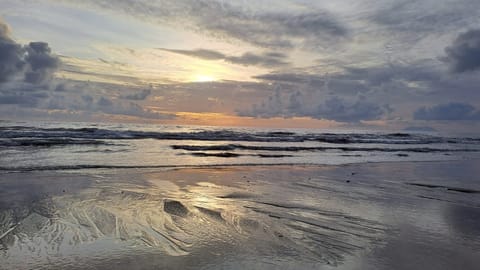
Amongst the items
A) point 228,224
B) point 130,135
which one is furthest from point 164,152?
point 130,135

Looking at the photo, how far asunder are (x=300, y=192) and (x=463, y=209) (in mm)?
4286

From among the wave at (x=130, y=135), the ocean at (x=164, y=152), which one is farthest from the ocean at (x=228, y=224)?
the wave at (x=130, y=135)

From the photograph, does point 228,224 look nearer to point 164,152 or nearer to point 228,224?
point 228,224

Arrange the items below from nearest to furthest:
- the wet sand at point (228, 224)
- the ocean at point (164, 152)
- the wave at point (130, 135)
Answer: the wet sand at point (228, 224)
the ocean at point (164, 152)
the wave at point (130, 135)

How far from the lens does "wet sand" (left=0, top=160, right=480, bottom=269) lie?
5285 millimetres

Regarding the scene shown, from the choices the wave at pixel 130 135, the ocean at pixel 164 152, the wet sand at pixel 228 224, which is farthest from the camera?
the wave at pixel 130 135

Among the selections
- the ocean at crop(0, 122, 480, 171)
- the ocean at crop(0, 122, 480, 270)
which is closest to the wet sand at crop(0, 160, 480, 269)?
the ocean at crop(0, 122, 480, 270)

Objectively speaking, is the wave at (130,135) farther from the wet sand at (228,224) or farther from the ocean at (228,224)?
the wet sand at (228,224)

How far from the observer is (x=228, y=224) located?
729 cm

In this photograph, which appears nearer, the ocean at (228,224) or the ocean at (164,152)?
the ocean at (228,224)

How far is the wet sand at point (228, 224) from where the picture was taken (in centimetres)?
529

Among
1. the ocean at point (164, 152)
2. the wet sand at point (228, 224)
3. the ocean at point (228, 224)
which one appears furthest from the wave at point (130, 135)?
the wet sand at point (228, 224)

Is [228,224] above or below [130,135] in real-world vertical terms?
above

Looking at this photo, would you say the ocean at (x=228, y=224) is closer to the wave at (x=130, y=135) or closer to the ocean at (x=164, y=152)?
the ocean at (x=164, y=152)
